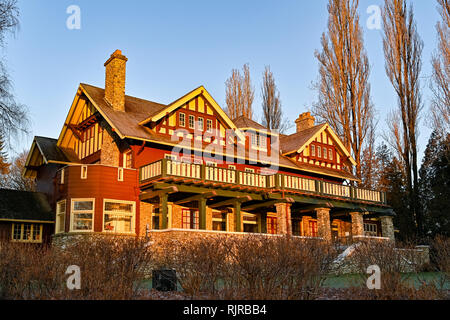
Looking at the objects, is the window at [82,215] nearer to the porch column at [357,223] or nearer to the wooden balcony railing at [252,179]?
the wooden balcony railing at [252,179]

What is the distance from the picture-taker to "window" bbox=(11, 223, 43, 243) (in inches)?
878

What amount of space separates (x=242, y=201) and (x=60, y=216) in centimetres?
919

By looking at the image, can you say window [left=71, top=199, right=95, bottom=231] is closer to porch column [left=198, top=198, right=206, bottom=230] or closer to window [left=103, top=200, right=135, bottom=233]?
window [left=103, top=200, right=135, bottom=233]

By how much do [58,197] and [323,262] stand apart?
609 inches

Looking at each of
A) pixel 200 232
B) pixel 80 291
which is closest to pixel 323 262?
pixel 80 291

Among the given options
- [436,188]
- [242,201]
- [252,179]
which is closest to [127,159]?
[242,201]

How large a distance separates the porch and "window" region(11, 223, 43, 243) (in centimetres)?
539

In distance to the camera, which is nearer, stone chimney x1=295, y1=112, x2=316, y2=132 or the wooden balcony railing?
the wooden balcony railing

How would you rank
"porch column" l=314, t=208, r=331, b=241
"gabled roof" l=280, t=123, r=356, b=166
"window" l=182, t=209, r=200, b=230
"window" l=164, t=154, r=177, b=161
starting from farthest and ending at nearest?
"gabled roof" l=280, t=123, r=356, b=166, "porch column" l=314, t=208, r=331, b=241, "window" l=182, t=209, r=200, b=230, "window" l=164, t=154, r=177, b=161

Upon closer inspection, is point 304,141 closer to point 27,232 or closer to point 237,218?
point 237,218

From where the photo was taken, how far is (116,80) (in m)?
24.9

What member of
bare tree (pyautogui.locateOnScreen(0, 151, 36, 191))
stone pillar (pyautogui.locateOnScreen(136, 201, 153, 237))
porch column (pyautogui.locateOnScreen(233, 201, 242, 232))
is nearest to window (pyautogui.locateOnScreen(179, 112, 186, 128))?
stone pillar (pyautogui.locateOnScreen(136, 201, 153, 237))

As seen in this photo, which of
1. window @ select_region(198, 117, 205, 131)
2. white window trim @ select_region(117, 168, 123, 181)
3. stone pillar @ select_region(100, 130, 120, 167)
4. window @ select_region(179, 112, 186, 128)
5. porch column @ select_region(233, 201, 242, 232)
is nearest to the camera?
white window trim @ select_region(117, 168, 123, 181)

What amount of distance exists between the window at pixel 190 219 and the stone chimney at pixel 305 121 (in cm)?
1502
